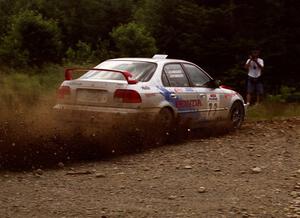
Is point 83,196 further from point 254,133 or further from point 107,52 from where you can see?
point 107,52

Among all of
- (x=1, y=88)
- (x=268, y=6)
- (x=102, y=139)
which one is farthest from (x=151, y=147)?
(x=268, y=6)

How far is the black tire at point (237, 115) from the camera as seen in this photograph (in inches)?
499

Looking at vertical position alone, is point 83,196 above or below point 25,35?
below

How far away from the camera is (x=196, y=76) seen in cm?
1198

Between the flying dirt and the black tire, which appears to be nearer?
the flying dirt

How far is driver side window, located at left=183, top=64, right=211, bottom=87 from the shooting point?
11.8 meters

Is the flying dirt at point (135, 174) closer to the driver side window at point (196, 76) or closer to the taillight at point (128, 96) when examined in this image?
the taillight at point (128, 96)

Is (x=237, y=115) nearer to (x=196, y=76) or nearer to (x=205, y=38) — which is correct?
(x=196, y=76)

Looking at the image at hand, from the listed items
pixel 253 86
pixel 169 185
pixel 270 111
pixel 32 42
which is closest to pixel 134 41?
pixel 32 42

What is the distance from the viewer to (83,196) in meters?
6.81

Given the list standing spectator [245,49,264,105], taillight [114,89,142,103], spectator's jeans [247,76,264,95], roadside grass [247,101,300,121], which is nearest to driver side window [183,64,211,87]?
taillight [114,89,142,103]

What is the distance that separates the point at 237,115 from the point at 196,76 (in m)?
1.48

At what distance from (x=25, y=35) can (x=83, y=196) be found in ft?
71.3

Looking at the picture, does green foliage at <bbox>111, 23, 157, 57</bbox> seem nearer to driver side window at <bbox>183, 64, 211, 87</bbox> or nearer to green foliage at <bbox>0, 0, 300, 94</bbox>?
green foliage at <bbox>0, 0, 300, 94</bbox>
